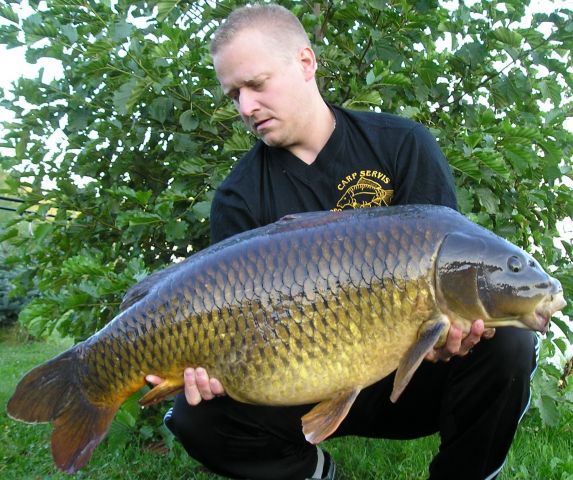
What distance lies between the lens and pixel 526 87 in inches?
76.9

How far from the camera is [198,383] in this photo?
4.63ft

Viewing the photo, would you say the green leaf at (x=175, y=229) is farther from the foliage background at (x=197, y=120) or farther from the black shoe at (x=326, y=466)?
the black shoe at (x=326, y=466)

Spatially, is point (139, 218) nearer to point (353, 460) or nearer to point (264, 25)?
point (264, 25)

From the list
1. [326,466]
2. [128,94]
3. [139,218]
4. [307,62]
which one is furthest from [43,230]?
[326,466]

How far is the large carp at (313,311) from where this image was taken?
1.27 m

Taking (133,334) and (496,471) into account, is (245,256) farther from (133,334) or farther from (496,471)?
(496,471)

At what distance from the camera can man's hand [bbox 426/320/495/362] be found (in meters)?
1.29

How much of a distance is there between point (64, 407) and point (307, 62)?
A: 3.27 feet

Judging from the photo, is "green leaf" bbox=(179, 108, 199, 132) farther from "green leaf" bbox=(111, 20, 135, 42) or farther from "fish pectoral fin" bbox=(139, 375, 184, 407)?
"fish pectoral fin" bbox=(139, 375, 184, 407)

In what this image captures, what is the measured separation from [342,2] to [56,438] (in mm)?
1369

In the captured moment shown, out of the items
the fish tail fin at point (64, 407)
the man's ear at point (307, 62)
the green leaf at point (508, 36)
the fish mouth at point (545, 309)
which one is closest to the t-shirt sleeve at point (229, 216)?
the man's ear at point (307, 62)

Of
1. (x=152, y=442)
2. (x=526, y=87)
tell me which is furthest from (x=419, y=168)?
(x=152, y=442)

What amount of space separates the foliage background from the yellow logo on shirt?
26cm

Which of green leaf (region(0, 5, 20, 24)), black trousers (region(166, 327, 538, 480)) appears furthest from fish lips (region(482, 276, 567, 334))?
green leaf (region(0, 5, 20, 24))
